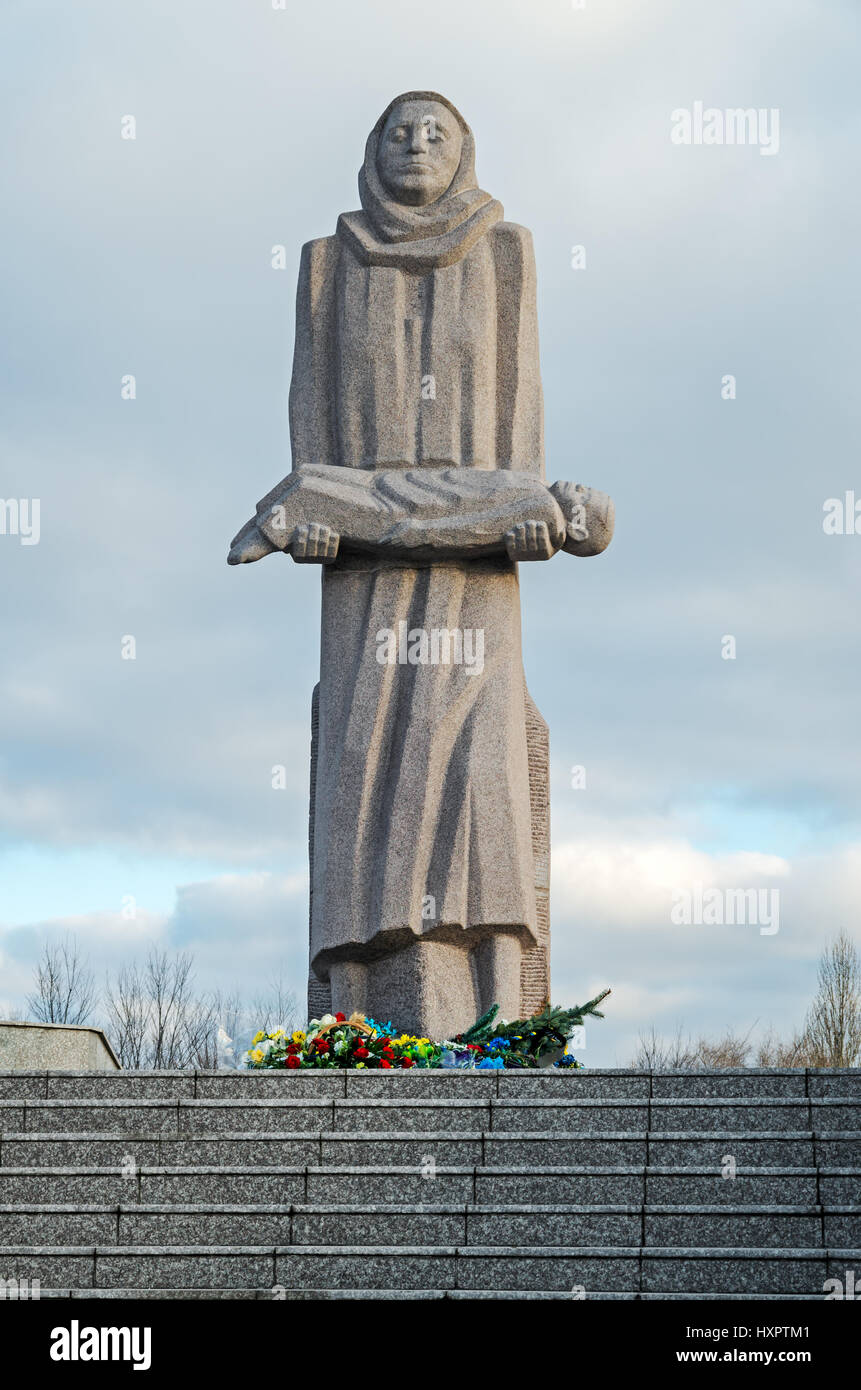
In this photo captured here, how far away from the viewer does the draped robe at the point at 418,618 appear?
11.2 meters

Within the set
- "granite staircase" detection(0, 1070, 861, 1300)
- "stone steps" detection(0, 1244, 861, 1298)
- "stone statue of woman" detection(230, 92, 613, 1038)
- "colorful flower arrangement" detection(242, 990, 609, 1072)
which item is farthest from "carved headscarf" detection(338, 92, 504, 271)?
"stone steps" detection(0, 1244, 861, 1298)

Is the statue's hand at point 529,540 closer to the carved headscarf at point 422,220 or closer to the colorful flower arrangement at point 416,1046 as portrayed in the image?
the carved headscarf at point 422,220

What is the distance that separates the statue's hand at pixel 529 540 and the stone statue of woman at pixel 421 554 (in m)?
0.01

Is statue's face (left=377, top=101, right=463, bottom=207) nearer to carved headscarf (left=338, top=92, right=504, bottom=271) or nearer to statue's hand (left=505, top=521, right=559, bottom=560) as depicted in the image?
carved headscarf (left=338, top=92, right=504, bottom=271)

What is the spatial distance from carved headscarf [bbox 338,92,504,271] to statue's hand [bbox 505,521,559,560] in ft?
6.09

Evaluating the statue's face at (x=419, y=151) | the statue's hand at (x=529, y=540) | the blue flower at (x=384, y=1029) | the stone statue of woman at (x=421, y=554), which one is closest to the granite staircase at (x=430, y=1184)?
the blue flower at (x=384, y=1029)

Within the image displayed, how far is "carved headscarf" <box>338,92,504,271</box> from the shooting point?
11953mm

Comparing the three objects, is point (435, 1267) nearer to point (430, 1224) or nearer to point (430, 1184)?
point (430, 1224)

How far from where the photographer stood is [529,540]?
37.1ft

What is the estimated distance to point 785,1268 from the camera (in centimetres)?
712

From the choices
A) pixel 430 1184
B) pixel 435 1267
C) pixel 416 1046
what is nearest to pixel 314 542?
pixel 416 1046

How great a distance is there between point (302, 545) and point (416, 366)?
4.52ft

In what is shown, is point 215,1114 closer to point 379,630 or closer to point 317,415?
point 379,630
